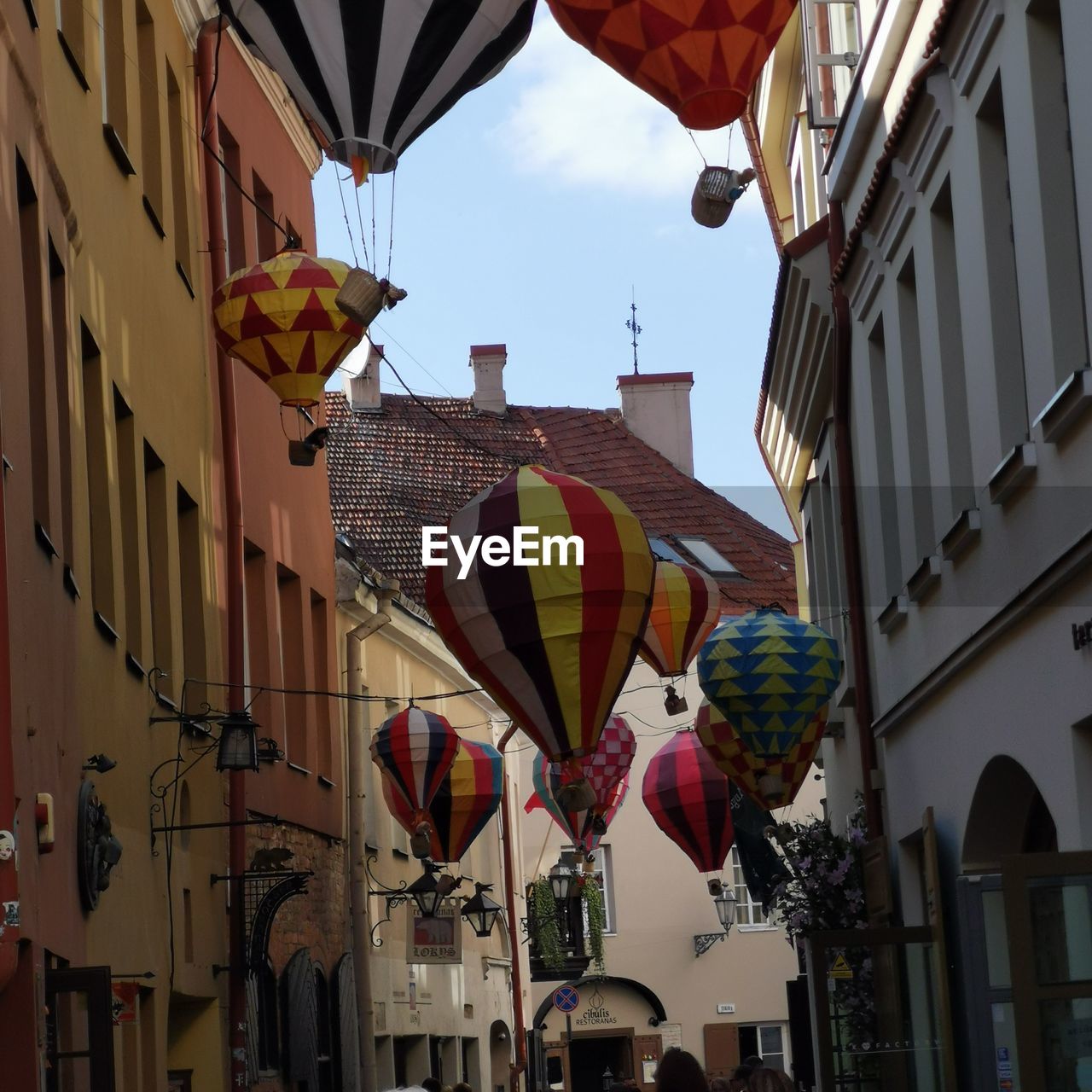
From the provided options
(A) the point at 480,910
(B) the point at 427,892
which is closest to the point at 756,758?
(B) the point at 427,892

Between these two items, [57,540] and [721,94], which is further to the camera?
[57,540]

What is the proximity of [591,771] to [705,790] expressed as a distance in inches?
68.5

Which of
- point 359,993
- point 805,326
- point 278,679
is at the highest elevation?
point 805,326

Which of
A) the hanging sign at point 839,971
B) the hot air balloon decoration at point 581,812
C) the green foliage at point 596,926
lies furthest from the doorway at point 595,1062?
the hanging sign at point 839,971

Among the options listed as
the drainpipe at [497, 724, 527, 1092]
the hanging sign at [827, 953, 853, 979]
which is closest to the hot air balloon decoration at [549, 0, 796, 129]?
the hanging sign at [827, 953, 853, 979]

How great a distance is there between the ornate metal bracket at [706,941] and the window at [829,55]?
77.2 ft

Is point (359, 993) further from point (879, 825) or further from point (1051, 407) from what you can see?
point (1051, 407)

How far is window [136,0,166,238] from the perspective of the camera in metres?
15.6

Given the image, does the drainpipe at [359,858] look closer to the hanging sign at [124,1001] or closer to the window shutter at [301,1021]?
the window shutter at [301,1021]

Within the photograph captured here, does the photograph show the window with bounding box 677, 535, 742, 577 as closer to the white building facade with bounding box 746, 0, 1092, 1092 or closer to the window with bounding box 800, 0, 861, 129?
the white building facade with bounding box 746, 0, 1092, 1092

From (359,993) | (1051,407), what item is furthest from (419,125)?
(359,993)

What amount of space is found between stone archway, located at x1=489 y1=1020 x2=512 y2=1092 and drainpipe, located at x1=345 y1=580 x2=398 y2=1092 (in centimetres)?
824

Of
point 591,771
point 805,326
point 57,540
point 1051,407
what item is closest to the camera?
point 1051,407

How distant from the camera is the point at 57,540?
35.0 ft
